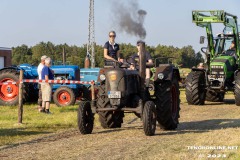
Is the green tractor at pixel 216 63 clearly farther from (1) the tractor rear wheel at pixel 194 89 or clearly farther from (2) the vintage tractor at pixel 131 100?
(2) the vintage tractor at pixel 131 100

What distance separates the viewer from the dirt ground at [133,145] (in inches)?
277

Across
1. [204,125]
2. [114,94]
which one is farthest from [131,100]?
[204,125]

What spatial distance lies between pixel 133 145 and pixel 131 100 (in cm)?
168

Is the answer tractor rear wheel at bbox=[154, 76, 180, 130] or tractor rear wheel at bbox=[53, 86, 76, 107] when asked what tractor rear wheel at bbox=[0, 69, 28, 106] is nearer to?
tractor rear wheel at bbox=[53, 86, 76, 107]

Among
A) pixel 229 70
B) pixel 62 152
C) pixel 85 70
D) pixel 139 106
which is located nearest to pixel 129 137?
pixel 139 106

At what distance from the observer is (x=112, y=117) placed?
33.8ft

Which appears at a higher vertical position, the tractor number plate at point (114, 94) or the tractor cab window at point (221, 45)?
the tractor cab window at point (221, 45)

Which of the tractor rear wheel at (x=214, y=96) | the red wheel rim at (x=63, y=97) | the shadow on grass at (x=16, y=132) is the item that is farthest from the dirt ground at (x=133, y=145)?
the tractor rear wheel at (x=214, y=96)

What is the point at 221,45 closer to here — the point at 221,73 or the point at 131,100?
the point at 221,73

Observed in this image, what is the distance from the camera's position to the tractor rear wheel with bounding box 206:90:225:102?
18.8 meters

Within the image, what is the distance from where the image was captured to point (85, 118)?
9.52 meters

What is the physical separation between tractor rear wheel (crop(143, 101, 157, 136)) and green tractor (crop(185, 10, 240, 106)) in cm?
822

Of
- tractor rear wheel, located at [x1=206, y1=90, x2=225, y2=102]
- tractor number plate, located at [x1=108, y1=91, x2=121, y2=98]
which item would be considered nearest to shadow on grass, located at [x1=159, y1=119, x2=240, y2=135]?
tractor number plate, located at [x1=108, y1=91, x2=121, y2=98]

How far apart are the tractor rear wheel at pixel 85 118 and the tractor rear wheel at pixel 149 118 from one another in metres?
1.23
